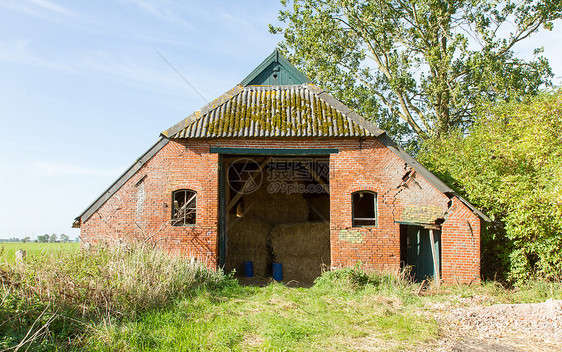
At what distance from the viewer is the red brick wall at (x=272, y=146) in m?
11.7

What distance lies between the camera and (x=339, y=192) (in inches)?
472

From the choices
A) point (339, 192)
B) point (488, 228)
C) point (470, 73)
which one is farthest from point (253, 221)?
point (470, 73)

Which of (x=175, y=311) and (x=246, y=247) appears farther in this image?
(x=246, y=247)

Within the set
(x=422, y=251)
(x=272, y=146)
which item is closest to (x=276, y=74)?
(x=272, y=146)

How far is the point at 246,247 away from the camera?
593 inches

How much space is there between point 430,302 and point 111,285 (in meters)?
6.65

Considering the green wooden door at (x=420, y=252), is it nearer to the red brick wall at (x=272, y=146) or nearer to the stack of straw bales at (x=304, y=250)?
the red brick wall at (x=272, y=146)

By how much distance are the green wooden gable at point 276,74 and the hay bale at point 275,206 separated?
493cm

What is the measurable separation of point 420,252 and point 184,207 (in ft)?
23.2

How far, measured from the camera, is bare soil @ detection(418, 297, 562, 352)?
6.86m

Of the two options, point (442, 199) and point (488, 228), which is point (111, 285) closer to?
point (442, 199)

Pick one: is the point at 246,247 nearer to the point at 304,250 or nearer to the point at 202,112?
the point at 304,250

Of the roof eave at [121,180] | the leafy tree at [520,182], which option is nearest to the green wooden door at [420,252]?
the leafy tree at [520,182]

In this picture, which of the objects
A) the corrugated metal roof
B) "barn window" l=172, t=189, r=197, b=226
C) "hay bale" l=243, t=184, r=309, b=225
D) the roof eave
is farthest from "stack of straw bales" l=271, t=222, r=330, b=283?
the roof eave
